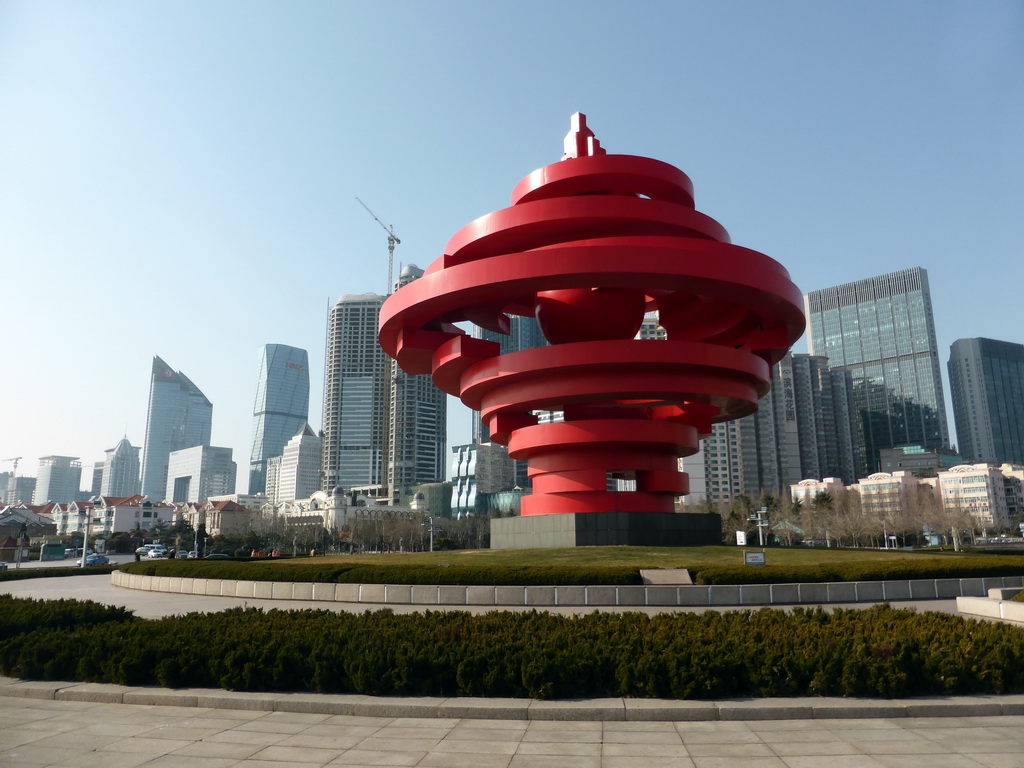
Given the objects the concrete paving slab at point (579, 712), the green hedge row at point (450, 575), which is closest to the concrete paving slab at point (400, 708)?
the concrete paving slab at point (579, 712)

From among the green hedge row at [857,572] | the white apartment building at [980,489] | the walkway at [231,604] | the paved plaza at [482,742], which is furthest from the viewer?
the white apartment building at [980,489]

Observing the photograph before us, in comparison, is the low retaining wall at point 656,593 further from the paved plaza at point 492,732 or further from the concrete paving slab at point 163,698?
the concrete paving slab at point 163,698

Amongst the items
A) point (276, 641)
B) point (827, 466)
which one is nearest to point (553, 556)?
point (276, 641)

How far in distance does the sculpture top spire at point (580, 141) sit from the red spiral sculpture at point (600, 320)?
0.08 m

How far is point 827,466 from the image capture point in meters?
184

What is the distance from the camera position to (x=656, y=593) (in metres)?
21.2

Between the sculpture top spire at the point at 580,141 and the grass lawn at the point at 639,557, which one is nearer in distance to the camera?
the grass lawn at the point at 639,557

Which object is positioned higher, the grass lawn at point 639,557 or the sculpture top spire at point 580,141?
the sculpture top spire at point 580,141

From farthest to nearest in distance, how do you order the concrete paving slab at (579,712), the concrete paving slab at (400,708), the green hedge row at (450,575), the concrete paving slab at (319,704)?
the green hedge row at (450,575), the concrete paving slab at (319,704), the concrete paving slab at (400,708), the concrete paving slab at (579,712)

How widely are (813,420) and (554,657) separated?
591ft

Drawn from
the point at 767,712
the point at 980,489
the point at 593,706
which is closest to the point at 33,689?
the point at 593,706

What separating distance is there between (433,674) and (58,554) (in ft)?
287

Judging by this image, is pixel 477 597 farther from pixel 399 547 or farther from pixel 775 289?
pixel 399 547

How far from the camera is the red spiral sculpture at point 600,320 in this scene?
30281mm
